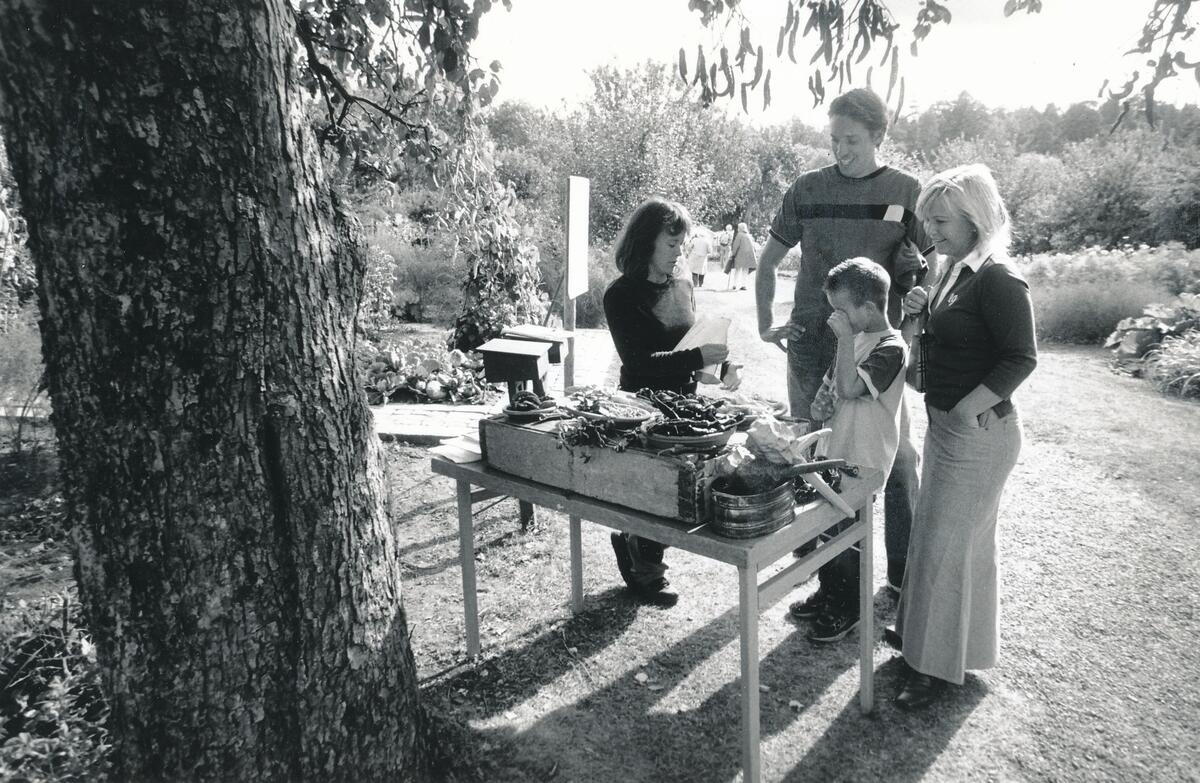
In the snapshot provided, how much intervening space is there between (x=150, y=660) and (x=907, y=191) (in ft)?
11.3

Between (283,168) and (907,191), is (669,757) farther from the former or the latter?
(907,191)

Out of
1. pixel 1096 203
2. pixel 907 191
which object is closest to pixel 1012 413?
pixel 907 191

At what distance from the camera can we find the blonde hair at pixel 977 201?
2695 mm

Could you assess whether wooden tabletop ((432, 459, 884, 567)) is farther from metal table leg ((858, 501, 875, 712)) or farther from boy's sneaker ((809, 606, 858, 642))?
boy's sneaker ((809, 606, 858, 642))

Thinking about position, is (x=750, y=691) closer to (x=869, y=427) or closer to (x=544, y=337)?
(x=869, y=427)

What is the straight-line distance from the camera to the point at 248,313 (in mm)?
1883

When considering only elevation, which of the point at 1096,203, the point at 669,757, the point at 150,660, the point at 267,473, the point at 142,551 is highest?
the point at 1096,203

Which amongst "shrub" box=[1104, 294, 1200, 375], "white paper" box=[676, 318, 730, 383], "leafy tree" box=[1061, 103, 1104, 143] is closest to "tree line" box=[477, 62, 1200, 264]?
"shrub" box=[1104, 294, 1200, 375]

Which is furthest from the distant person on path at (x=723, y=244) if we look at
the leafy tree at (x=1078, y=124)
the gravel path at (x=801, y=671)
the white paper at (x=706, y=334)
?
the leafy tree at (x=1078, y=124)

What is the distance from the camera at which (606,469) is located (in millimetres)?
2473

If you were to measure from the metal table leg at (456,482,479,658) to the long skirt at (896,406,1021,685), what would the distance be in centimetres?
179

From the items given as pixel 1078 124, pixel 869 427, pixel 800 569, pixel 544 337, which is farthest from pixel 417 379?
pixel 1078 124

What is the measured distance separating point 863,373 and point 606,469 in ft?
3.90

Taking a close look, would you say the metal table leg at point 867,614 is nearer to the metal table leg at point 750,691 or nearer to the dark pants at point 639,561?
the metal table leg at point 750,691
